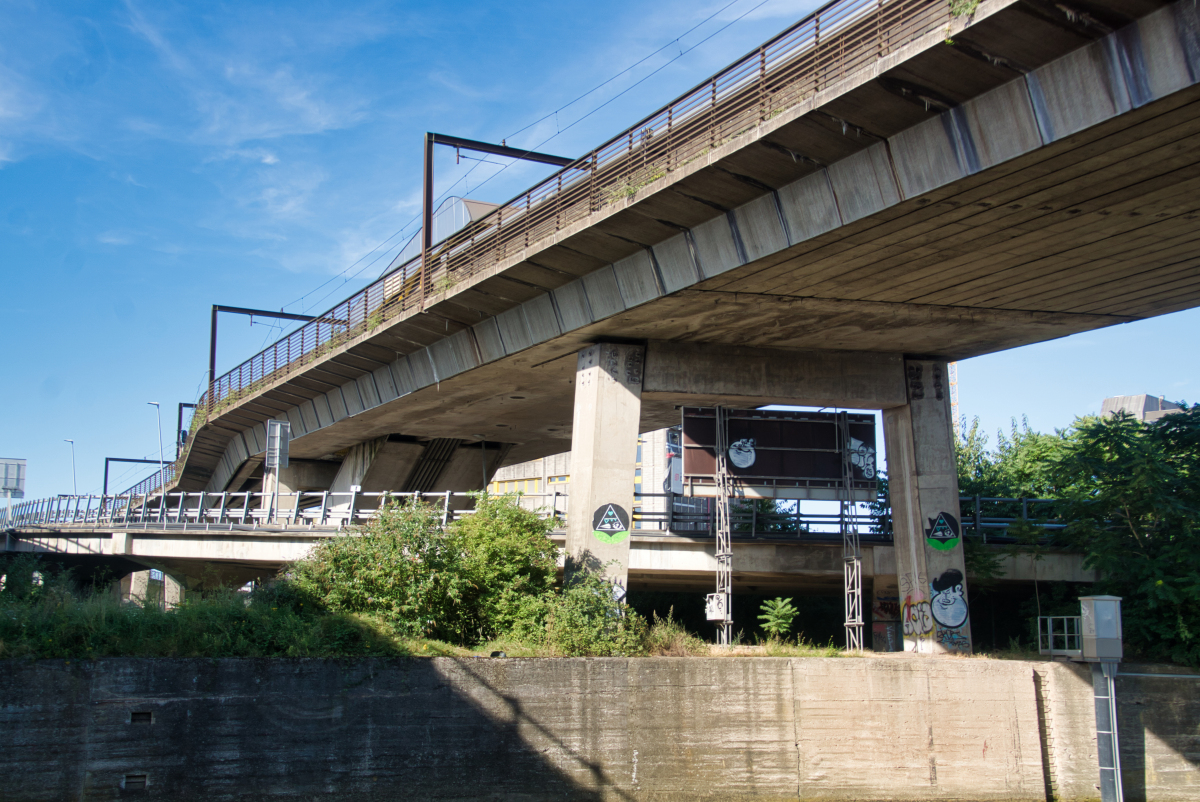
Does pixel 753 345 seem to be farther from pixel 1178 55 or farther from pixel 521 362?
pixel 1178 55

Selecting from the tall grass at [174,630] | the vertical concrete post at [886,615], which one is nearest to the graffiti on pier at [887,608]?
the vertical concrete post at [886,615]

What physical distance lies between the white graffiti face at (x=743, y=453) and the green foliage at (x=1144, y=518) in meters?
7.21

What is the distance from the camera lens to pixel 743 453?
23.4 m

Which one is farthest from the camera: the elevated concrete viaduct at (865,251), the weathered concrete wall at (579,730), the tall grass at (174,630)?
the tall grass at (174,630)

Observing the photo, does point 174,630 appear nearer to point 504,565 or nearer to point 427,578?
point 427,578

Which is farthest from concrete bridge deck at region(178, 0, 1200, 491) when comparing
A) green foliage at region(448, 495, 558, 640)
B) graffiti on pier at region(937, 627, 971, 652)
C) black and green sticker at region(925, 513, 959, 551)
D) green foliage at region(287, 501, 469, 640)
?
green foliage at region(287, 501, 469, 640)

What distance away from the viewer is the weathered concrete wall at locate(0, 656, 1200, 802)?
1384 centimetres

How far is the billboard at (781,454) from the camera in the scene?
23141 millimetres

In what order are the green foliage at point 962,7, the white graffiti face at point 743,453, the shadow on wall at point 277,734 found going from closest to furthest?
1. the green foliage at point 962,7
2. the shadow on wall at point 277,734
3. the white graffiti face at point 743,453

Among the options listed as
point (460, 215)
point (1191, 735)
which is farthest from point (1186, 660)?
point (460, 215)

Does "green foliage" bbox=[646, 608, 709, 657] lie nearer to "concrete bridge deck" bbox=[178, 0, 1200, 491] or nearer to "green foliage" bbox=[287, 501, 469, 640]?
"green foliage" bbox=[287, 501, 469, 640]

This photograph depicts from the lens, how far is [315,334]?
31141 mm

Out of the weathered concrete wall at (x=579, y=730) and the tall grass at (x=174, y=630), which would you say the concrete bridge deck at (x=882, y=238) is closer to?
the weathered concrete wall at (x=579, y=730)

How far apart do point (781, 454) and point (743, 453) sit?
1.04 m
